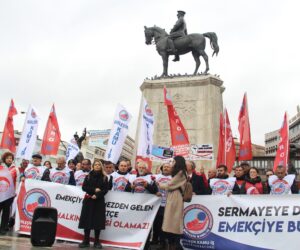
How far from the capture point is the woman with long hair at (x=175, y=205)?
6.34 m

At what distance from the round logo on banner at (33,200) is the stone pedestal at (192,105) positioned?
367 inches

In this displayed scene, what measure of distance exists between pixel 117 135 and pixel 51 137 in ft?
13.1

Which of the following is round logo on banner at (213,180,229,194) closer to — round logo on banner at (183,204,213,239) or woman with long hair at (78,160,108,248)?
round logo on banner at (183,204,213,239)

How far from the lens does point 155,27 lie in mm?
19781

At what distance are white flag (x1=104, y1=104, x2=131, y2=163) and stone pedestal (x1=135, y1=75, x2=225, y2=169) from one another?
7.33 m

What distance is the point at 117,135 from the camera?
9484 mm

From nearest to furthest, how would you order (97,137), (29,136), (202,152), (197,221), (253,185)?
1. (197,221)
2. (253,185)
3. (29,136)
4. (202,152)
5. (97,137)

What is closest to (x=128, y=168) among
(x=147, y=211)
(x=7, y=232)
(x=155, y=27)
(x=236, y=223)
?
(x=147, y=211)

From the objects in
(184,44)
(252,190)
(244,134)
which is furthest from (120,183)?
(184,44)

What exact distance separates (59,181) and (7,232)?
1525 mm

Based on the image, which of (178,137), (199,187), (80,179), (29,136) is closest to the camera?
(199,187)

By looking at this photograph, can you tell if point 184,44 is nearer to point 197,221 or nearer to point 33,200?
point 33,200

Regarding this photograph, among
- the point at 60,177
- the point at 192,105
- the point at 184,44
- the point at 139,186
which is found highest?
the point at 184,44

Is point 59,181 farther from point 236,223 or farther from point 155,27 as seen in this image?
point 155,27
